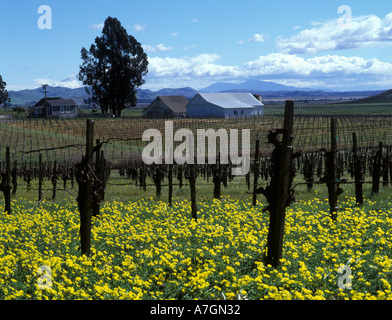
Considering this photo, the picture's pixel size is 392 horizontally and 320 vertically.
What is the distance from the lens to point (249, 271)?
866cm

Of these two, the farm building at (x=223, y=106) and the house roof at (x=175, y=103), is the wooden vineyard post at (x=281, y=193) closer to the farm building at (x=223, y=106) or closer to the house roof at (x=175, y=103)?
the farm building at (x=223, y=106)

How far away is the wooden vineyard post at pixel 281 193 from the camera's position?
29.7 ft

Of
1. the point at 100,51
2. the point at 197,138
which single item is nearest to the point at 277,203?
the point at 197,138

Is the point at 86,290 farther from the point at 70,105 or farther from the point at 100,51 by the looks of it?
the point at 70,105

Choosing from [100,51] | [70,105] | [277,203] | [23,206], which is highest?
[100,51]

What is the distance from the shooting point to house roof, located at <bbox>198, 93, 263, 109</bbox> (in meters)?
95.8

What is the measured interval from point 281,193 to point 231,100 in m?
92.8

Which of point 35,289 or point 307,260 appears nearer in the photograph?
point 35,289

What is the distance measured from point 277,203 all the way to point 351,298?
244 centimetres

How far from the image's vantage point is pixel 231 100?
3969 inches

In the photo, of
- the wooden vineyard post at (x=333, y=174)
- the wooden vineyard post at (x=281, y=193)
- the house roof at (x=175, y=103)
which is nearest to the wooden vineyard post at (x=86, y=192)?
the wooden vineyard post at (x=281, y=193)

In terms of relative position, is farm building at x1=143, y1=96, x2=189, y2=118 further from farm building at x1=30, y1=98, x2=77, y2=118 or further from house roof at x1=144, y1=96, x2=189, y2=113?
farm building at x1=30, y1=98, x2=77, y2=118

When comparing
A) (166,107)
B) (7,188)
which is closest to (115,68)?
(166,107)

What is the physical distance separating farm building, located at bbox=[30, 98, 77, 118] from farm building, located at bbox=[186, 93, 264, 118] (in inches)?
1039
